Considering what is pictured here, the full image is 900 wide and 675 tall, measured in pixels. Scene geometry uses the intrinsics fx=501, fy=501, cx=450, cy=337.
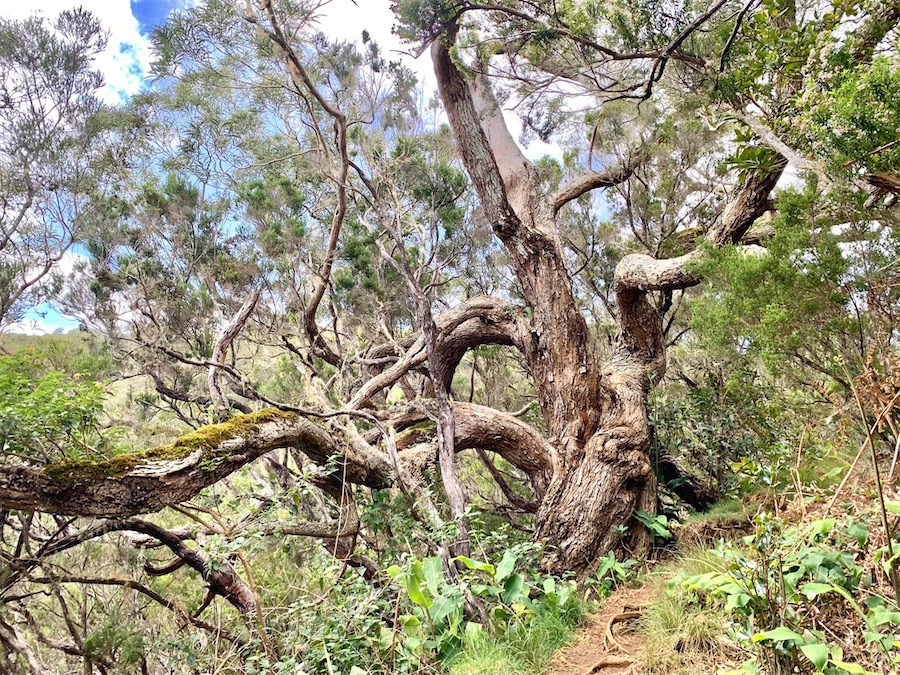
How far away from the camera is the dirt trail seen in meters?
2.10

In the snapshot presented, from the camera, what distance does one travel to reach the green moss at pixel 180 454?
2.39m

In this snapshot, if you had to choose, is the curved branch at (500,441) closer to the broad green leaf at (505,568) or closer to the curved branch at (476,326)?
the curved branch at (476,326)

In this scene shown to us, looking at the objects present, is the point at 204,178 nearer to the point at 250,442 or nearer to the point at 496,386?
the point at 250,442

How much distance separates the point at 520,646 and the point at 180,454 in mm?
1986

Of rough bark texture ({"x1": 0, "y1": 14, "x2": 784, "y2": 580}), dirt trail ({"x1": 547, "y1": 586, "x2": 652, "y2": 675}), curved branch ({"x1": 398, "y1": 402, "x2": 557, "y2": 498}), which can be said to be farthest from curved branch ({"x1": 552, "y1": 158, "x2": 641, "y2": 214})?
dirt trail ({"x1": 547, "y1": 586, "x2": 652, "y2": 675})

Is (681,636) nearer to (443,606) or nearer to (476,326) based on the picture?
(443,606)

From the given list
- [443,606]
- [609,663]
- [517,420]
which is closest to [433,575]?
[443,606]

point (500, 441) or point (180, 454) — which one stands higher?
point (180, 454)

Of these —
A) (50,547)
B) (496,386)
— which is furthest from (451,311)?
(50,547)

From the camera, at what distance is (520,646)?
7.64 ft

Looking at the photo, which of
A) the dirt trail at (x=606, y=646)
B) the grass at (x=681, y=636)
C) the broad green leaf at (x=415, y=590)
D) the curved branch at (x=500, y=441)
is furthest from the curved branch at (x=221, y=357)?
the grass at (x=681, y=636)

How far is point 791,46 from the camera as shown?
2520 millimetres

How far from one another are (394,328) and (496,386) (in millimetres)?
2016

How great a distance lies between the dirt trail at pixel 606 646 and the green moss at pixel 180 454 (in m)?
2.04
